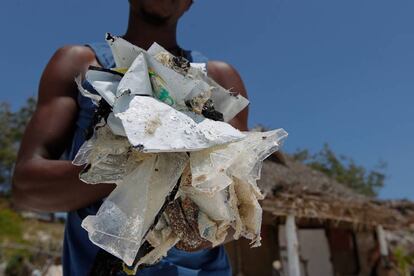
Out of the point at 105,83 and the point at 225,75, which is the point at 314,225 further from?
the point at 105,83

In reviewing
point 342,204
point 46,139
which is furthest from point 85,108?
point 342,204

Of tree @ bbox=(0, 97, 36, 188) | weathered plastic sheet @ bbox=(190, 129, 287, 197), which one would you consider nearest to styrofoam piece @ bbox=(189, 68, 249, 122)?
weathered plastic sheet @ bbox=(190, 129, 287, 197)

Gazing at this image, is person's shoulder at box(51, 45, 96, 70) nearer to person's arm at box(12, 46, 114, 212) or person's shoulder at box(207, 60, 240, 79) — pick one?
person's arm at box(12, 46, 114, 212)

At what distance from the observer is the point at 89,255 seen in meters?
1.08

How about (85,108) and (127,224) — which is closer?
(127,224)

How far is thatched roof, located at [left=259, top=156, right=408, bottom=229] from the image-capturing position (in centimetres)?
833

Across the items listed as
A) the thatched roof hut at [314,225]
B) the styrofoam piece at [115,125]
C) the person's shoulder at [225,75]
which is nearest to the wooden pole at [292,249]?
the thatched roof hut at [314,225]

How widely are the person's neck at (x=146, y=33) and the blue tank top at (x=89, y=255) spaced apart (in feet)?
0.65

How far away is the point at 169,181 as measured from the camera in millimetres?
775

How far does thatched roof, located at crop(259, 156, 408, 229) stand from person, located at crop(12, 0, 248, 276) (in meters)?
5.44

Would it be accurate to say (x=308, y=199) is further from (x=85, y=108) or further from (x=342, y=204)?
(x=85, y=108)

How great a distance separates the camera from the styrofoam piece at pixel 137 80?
0.79 metres

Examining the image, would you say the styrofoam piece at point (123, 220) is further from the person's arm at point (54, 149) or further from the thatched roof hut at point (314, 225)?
the thatched roof hut at point (314, 225)

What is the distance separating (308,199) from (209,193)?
27.2 ft
